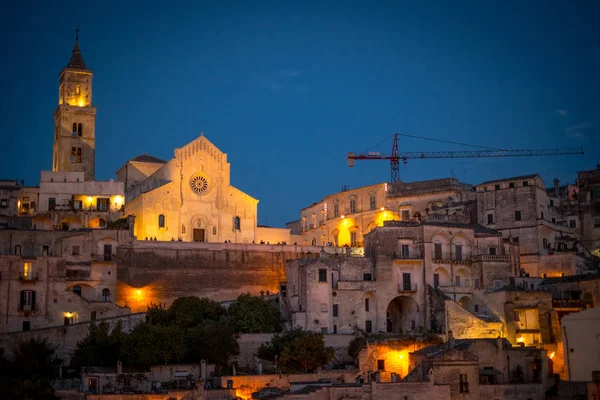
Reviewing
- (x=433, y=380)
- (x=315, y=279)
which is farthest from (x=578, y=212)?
(x=433, y=380)

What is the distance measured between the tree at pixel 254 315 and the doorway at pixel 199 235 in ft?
45.3

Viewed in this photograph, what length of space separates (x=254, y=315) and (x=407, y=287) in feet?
35.3

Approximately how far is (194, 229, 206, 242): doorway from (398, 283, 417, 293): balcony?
55.0ft

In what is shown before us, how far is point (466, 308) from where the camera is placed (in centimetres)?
5731

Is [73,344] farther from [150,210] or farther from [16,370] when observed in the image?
[150,210]

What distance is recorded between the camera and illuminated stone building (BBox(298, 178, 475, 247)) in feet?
234

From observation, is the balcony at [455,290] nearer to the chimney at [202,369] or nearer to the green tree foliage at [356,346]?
the green tree foliage at [356,346]

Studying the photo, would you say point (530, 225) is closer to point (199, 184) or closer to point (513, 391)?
point (513, 391)

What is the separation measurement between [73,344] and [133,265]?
950 centimetres

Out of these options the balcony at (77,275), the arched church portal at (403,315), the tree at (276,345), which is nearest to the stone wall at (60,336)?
the balcony at (77,275)

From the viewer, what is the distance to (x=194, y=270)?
5959 cm

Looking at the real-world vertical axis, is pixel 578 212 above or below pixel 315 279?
above

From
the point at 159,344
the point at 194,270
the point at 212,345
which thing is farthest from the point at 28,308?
the point at 212,345

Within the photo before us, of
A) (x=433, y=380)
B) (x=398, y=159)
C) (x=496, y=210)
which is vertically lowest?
(x=433, y=380)
